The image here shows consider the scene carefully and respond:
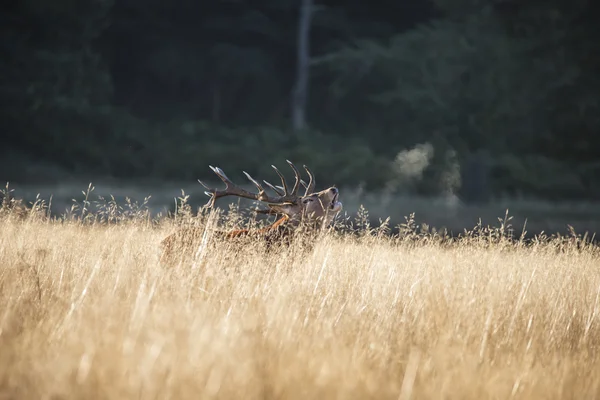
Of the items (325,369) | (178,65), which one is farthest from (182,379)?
(178,65)

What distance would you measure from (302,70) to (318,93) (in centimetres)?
128

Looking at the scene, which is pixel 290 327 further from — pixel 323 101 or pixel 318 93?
pixel 318 93

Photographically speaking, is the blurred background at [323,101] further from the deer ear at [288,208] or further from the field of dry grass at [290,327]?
the field of dry grass at [290,327]

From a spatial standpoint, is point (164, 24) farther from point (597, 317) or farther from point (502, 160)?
point (597, 317)

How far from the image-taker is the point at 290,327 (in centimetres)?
347

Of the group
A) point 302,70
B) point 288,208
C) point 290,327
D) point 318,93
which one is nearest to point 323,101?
point 318,93

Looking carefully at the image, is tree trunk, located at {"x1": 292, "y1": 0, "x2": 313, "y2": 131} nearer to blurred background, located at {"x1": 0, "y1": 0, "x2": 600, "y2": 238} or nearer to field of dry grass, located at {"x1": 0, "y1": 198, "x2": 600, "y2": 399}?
blurred background, located at {"x1": 0, "y1": 0, "x2": 600, "y2": 238}

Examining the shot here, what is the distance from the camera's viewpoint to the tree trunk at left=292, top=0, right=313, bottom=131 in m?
20.5

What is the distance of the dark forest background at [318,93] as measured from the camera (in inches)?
676

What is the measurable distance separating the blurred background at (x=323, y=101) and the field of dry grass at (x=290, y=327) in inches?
416

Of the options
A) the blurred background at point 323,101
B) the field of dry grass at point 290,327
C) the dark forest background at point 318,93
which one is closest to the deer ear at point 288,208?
the field of dry grass at point 290,327

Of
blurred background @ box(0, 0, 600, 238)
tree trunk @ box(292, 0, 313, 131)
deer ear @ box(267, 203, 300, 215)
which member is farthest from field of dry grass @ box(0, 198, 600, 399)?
tree trunk @ box(292, 0, 313, 131)

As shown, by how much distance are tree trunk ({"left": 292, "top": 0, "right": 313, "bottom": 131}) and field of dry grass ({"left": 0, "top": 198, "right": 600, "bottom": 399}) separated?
14.3m

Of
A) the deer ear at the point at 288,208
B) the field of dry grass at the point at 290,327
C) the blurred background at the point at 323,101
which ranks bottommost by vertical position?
the field of dry grass at the point at 290,327
